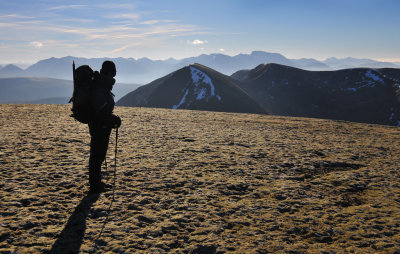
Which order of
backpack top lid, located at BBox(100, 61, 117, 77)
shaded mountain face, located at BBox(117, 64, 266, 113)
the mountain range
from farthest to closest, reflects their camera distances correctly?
1. the mountain range
2. shaded mountain face, located at BBox(117, 64, 266, 113)
3. backpack top lid, located at BBox(100, 61, 117, 77)

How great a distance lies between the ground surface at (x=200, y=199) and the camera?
445cm

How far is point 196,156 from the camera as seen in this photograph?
953 cm

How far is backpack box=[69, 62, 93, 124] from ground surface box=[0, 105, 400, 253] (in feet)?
6.46

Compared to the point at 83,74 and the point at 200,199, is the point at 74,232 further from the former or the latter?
the point at 83,74

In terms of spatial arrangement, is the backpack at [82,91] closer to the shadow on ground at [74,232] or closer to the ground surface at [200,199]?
the ground surface at [200,199]

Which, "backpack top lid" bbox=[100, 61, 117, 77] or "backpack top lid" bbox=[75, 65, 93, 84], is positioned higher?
"backpack top lid" bbox=[100, 61, 117, 77]

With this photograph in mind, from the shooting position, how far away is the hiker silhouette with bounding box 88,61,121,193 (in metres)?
6.21

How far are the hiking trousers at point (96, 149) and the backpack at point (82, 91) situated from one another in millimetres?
463

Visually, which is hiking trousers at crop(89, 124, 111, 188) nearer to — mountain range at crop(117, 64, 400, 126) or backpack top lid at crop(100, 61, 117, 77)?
backpack top lid at crop(100, 61, 117, 77)

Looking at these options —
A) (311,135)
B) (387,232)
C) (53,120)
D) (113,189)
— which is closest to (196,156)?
(113,189)

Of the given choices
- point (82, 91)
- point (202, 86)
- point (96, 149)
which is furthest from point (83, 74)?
point (202, 86)

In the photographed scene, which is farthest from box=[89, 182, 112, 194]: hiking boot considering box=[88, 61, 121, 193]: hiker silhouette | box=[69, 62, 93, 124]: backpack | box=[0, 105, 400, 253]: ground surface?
box=[69, 62, 93, 124]: backpack

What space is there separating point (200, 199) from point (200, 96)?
170294mm

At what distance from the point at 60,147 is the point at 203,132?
23.9 ft
